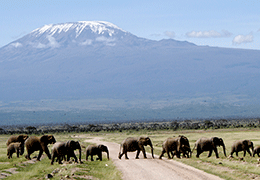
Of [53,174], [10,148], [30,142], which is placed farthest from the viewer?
[10,148]

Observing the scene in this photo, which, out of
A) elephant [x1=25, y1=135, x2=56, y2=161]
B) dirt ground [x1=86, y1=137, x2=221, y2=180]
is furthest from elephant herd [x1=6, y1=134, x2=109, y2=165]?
dirt ground [x1=86, y1=137, x2=221, y2=180]

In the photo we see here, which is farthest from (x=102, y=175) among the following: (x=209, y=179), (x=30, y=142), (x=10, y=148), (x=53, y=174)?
(x=10, y=148)

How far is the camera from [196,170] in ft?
100

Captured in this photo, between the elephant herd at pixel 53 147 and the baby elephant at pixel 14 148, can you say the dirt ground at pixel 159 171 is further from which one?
the baby elephant at pixel 14 148

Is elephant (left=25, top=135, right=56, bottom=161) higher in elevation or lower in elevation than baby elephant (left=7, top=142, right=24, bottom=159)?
higher

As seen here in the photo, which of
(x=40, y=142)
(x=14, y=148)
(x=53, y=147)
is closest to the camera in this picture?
(x=53, y=147)

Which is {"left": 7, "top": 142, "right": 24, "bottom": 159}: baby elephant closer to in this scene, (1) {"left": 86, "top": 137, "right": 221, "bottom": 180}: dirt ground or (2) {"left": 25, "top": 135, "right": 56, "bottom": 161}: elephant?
(2) {"left": 25, "top": 135, "right": 56, "bottom": 161}: elephant

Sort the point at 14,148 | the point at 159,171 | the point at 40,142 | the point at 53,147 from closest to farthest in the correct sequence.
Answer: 1. the point at 159,171
2. the point at 53,147
3. the point at 40,142
4. the point at 14,148

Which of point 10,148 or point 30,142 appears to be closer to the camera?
point 30,142

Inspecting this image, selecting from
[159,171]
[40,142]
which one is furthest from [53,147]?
[159,171]

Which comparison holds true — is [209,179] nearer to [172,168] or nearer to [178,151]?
[172,168]

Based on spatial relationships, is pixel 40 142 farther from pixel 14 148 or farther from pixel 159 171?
pixel 159 171

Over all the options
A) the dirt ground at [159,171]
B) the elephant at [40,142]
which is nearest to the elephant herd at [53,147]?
the elephant at [40,142]

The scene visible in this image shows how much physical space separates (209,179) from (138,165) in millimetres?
8455
